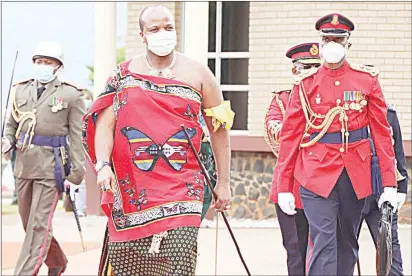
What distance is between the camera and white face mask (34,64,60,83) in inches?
371

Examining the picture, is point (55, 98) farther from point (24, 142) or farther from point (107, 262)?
point (107, 262)

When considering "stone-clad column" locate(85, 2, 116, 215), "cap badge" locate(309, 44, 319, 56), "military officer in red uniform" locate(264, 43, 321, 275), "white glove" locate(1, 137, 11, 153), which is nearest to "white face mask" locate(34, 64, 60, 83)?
"white glove" locate(1, 137, 11, 153)

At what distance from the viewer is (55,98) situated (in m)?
9.41

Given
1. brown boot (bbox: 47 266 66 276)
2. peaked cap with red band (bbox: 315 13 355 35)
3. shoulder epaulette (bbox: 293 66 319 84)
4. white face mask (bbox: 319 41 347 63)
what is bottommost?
brown boot (bbox: 47 266 66 276)

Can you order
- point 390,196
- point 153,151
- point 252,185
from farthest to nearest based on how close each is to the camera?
1. point 252,185
2. point 390,196
3. point 153,151

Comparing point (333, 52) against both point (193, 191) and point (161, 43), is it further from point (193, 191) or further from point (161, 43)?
point (193, 191)

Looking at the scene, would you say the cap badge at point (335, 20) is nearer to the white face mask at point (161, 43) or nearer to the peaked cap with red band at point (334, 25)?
the peaked cap with red band at point (334, 25)

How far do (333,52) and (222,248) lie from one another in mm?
5793

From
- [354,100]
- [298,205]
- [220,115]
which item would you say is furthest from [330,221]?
[220,115]

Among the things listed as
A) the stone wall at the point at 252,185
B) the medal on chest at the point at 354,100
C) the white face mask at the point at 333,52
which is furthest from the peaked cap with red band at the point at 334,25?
the stone wall at the point at 252,185

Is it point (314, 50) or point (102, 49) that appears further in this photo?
point (102, 49)

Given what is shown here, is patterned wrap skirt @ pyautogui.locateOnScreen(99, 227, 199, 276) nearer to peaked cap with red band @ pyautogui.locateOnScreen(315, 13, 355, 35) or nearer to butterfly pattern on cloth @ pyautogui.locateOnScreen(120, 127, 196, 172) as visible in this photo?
butterfly pattern on cloth @ pyautogui.locateOnScreen(120, 127, 196, 172)

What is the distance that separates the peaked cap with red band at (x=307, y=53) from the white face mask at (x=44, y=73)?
218 cm

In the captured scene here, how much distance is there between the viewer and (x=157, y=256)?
6.36 meters
